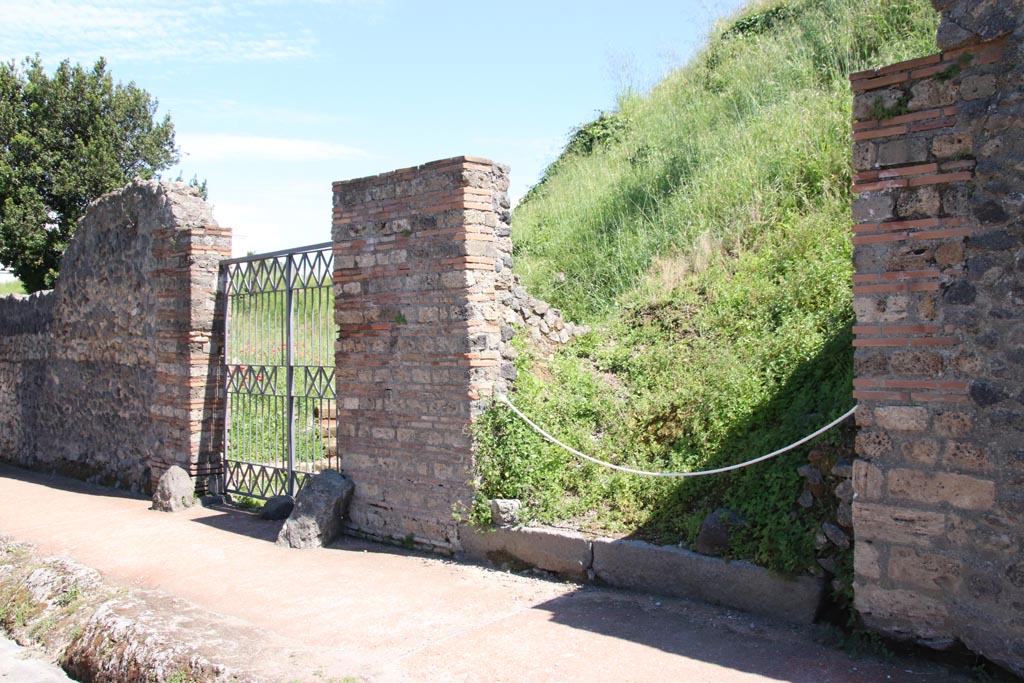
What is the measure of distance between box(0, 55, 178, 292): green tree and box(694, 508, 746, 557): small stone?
56.1ft

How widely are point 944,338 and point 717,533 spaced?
1763 mm

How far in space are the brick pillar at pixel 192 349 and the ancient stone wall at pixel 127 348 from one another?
0.5 inches

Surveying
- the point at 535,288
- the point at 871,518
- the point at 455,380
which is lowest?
the point at 871,518

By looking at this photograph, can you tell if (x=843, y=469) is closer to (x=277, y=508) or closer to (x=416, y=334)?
(x=416, y=334)

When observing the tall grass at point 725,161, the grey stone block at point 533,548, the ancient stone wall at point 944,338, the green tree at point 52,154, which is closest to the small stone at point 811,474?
the ancient stone wall at point 944,338

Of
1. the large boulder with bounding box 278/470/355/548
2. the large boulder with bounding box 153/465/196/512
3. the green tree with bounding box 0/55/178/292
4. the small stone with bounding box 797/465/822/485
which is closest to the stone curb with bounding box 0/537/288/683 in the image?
the large boulder with bounding box 278/470/355/548

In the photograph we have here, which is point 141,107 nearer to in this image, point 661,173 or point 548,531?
point 661,173

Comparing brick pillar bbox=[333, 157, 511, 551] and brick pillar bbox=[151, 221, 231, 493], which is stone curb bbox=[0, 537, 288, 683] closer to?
brick pillar bbox=[333, 157, 511, 551]

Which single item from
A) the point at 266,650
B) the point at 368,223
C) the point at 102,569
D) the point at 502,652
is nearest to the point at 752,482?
the point at 502,652

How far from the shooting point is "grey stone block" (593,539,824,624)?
4.71 m

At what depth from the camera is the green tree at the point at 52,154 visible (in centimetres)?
1759

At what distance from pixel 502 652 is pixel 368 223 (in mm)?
3979

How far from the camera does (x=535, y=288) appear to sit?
1029 cm

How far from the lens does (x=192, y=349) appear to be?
9242 mm
